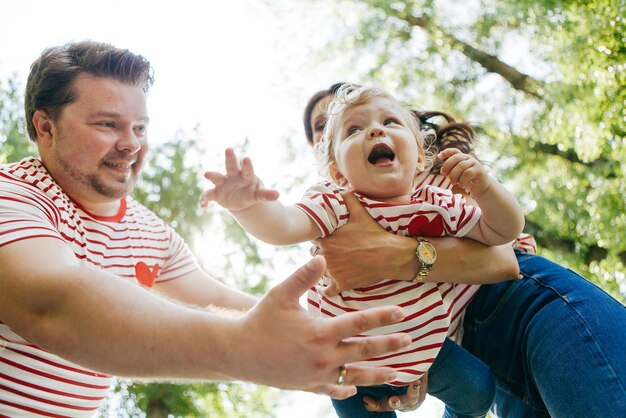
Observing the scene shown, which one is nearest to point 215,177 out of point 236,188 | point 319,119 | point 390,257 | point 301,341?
point 236,188

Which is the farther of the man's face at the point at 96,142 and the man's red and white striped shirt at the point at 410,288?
the man's face at the point at 96,142

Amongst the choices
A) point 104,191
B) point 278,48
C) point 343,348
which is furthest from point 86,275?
point 278,48

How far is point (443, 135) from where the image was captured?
2.17 metres

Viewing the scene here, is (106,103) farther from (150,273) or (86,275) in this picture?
(86,275)

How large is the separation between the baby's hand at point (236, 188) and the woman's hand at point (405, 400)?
0.76m

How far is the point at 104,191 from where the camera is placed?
2.00 m

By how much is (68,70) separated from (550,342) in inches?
73.9

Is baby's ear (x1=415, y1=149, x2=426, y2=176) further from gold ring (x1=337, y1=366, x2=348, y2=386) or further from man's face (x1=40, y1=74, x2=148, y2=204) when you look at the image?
man's face (x1=40, y1=74, x2=148, y2=204)

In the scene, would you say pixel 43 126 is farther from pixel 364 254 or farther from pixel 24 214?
pixel 364 254

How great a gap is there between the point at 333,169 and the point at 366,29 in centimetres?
526

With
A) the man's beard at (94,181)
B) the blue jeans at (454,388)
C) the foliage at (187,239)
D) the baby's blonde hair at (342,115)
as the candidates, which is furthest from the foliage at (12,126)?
the blue jeans at (454,388)

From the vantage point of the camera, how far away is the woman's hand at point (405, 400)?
5.47 ft

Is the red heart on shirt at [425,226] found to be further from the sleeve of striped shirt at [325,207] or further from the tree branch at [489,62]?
the tree branch at [489,62]

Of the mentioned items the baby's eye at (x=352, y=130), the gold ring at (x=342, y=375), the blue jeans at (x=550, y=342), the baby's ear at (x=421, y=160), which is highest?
the baby's eye at (x=352, y=130)
